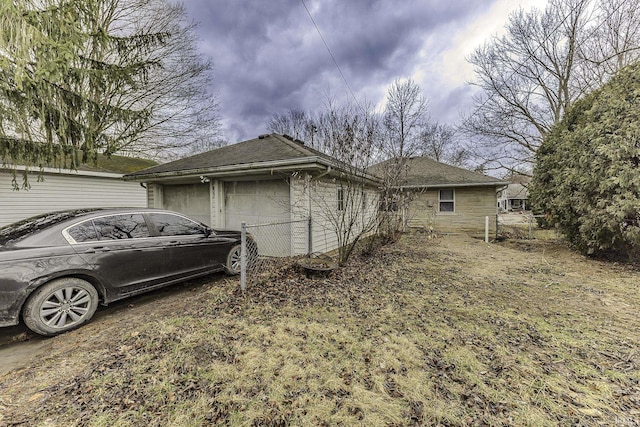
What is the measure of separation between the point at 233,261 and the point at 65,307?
2.46 m

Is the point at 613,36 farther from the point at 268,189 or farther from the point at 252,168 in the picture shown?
the point at 252,168

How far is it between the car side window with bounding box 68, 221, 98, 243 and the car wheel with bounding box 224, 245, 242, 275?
83.0 inches

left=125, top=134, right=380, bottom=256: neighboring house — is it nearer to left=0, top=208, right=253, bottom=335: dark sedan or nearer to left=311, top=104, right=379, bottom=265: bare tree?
left=311, top=104, right=379, bottom=265: bare tree

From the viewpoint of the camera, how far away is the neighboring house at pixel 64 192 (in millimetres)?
8266

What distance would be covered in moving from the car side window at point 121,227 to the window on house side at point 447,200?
45.5 ft

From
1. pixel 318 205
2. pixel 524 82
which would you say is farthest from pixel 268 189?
pixel 524 82

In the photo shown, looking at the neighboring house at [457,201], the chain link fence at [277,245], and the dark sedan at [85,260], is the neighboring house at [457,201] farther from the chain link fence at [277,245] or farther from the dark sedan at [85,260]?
the dark sedan at [85,260]

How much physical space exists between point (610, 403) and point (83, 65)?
996 cm

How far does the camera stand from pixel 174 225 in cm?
436

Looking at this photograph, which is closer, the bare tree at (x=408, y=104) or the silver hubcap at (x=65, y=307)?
the silver hubcap at (x=65, y=307)

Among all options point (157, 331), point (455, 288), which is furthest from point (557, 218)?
point (157, 331)

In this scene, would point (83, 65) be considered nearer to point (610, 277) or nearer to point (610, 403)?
point (610, 403)

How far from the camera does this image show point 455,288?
4.52 m

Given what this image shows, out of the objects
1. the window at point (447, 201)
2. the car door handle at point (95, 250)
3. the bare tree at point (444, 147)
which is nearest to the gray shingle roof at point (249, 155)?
the car door handle at point (95, 250)
